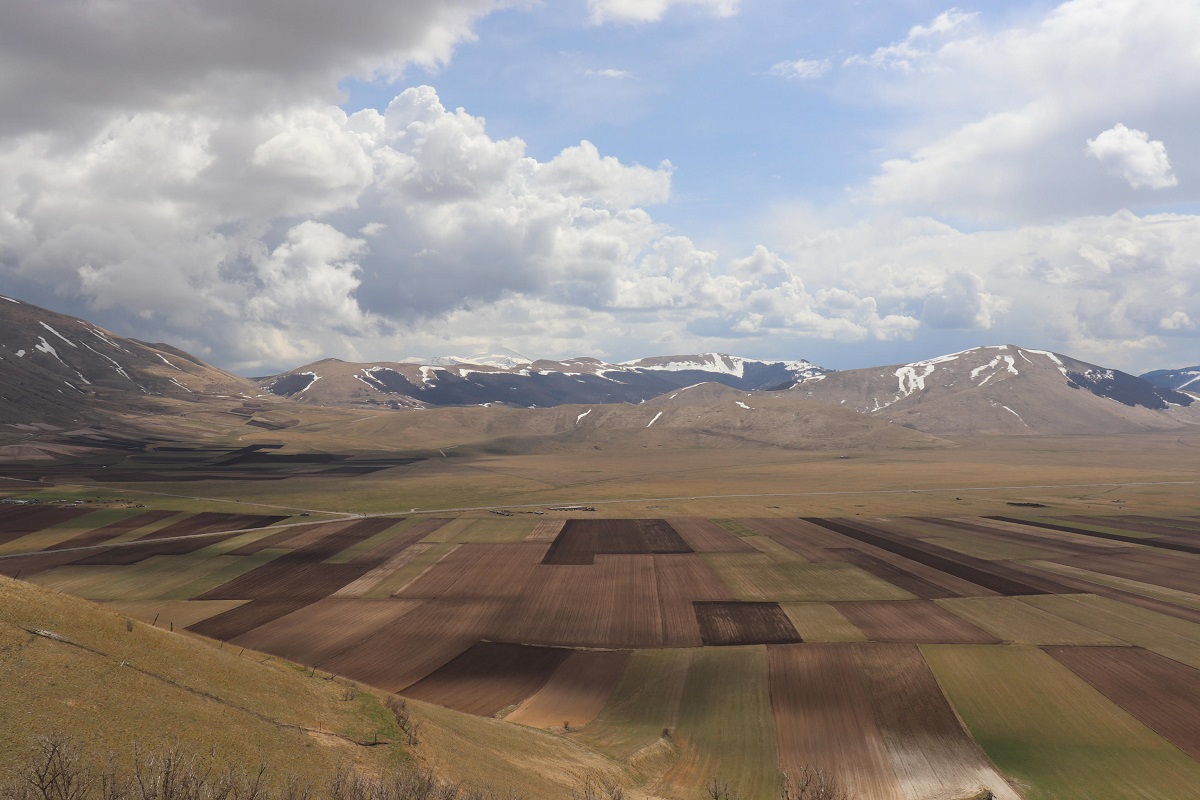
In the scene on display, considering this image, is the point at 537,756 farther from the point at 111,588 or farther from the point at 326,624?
the point at 111,588

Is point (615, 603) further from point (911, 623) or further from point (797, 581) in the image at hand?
point (911, 623)

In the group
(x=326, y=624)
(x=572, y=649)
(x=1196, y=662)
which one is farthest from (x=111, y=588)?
(x=1196, y=662)

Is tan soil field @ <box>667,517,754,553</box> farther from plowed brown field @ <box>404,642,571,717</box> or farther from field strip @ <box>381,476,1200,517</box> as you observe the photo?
plowed brown field @ <box>404,642,571,717</box>

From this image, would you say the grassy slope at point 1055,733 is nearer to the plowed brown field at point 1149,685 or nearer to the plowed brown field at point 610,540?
the plowed brown field at point 1149,685

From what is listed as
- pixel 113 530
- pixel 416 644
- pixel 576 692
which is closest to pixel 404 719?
pixel 576 692

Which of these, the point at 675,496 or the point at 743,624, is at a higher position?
the point at 743,624

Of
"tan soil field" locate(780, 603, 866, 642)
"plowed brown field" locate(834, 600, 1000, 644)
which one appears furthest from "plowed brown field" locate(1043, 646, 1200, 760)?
"tan soil field" locate(780, 603, 866, 642)

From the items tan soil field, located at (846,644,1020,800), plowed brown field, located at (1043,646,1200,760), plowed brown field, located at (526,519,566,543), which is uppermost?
plowed brown field, located at (1043,646,1200,760)
